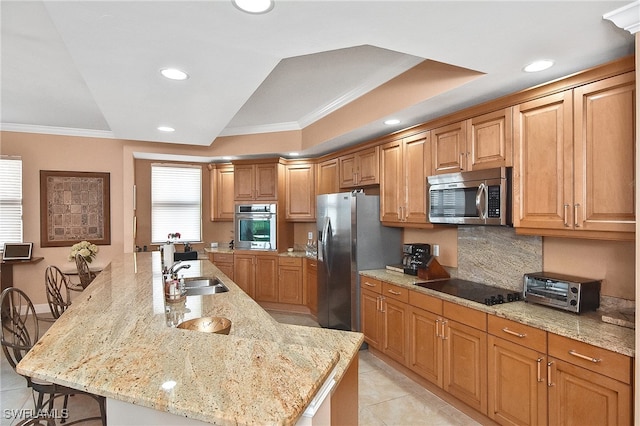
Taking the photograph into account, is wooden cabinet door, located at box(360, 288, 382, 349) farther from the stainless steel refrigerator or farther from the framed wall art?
the framed wall art

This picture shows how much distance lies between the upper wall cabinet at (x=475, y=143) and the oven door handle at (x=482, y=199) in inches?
6.3

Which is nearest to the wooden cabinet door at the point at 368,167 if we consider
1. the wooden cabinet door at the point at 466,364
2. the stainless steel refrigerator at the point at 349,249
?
the stainless steel refrigerator at the point at 349,249

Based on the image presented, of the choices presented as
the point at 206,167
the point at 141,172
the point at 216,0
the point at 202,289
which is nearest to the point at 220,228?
the point at 206,167

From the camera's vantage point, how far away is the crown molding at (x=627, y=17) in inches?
61.3

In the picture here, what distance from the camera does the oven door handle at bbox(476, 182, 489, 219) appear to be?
269 centimetres

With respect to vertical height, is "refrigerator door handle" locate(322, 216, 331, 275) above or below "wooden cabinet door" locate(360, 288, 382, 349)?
above

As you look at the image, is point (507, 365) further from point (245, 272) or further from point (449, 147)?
point (245, 272)

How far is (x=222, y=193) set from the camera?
609 cm

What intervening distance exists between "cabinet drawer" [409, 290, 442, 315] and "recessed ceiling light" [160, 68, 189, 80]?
2481 mm

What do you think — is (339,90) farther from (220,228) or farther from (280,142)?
(220,228)

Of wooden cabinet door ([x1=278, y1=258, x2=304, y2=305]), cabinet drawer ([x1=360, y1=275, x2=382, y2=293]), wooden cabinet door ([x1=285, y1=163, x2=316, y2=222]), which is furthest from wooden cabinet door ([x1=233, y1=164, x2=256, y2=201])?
cabinet drawer ([x1=360, y1=275, x2=382, y2=293])

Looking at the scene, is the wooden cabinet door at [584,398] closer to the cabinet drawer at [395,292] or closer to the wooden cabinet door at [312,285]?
the cabinet drawer at [395,292]

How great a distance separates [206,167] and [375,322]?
13.6ft

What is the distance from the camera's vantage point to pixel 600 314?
2.22m
